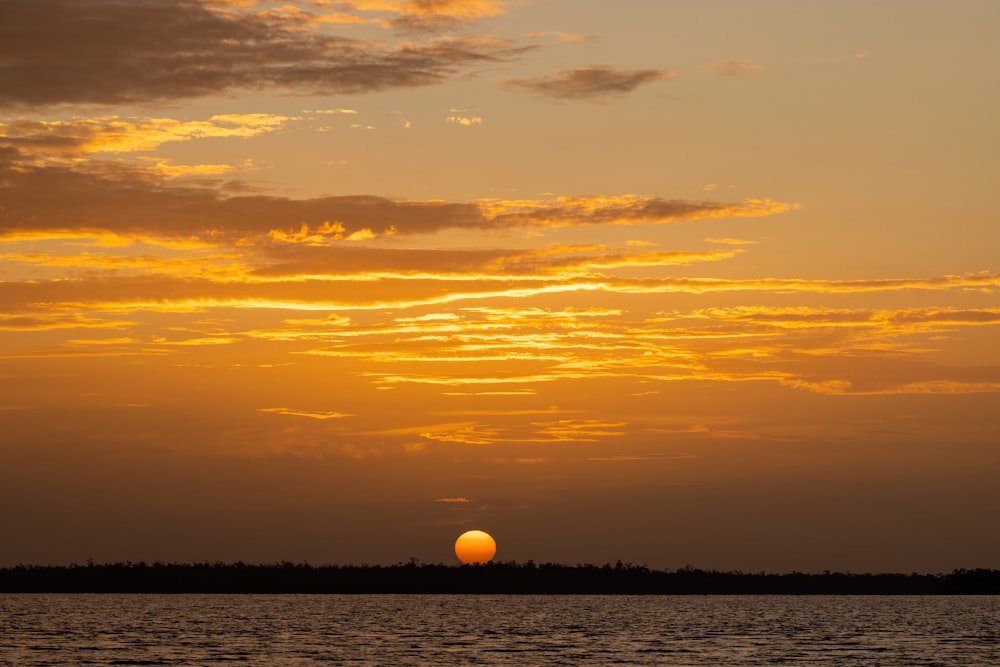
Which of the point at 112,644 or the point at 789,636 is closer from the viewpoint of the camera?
the point at 112,644

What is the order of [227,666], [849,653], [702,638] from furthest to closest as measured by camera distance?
[702,638]
[849,653]
[227,666]

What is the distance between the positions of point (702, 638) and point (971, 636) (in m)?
42.8

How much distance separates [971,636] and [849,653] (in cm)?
5353

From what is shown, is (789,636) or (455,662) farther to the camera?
(789,636)

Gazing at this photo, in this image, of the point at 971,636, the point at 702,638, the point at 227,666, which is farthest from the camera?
the point at 971,636

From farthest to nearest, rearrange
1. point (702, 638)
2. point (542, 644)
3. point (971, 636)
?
1. point (971, 636)
2. point (702, 638)
3. point (542, 644)

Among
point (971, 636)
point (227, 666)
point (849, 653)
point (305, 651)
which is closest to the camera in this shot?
point (227, 666)

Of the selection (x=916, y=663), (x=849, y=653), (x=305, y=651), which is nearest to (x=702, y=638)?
(x=849, y=653)

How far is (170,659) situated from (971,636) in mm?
120163

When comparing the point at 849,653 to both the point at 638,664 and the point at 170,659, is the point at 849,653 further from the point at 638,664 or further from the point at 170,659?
the point at 170,659

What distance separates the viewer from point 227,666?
118m

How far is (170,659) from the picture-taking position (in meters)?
128

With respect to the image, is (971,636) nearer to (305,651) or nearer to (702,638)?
(702,638)

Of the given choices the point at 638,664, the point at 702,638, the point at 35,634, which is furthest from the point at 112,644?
the point at 702,638
